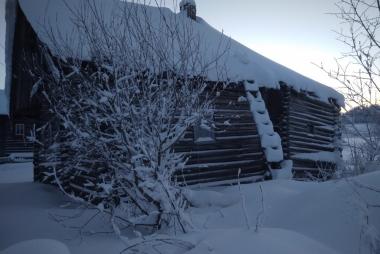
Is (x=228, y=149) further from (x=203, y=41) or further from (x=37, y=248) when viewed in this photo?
(x=37, y=248)

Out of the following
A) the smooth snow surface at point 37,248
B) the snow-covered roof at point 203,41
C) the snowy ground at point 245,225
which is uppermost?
the snow-covered roof at point 203,41

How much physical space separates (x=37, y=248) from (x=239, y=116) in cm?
552

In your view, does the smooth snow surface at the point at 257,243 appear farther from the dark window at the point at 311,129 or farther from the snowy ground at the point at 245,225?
the dark window at the point at 311,129

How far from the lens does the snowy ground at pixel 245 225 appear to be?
9.43 feet

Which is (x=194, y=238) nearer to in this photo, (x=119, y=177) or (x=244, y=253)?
(x=244, y=253)

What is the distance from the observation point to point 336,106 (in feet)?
50.4

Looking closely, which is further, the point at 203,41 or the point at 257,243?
the point at 203,41

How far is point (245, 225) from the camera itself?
540 cm

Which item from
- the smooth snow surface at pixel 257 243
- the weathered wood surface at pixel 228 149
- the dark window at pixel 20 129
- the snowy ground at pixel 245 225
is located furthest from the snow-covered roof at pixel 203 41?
the dark window at pixel 20 129

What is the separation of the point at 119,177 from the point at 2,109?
23744 mm

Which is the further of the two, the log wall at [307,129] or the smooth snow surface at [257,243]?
the log wall at [307,129]

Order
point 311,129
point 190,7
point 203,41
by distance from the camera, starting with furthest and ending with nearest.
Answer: point 311,129 < point 190,7 < point 203,41

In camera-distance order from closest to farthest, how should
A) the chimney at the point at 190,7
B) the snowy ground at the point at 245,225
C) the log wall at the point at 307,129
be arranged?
the snowy ground at the point at 245,225, the log wall at the point at 307,129, the chimney at the point at 190,7

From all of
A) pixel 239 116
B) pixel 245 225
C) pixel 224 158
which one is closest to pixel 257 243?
pixel 245 225
